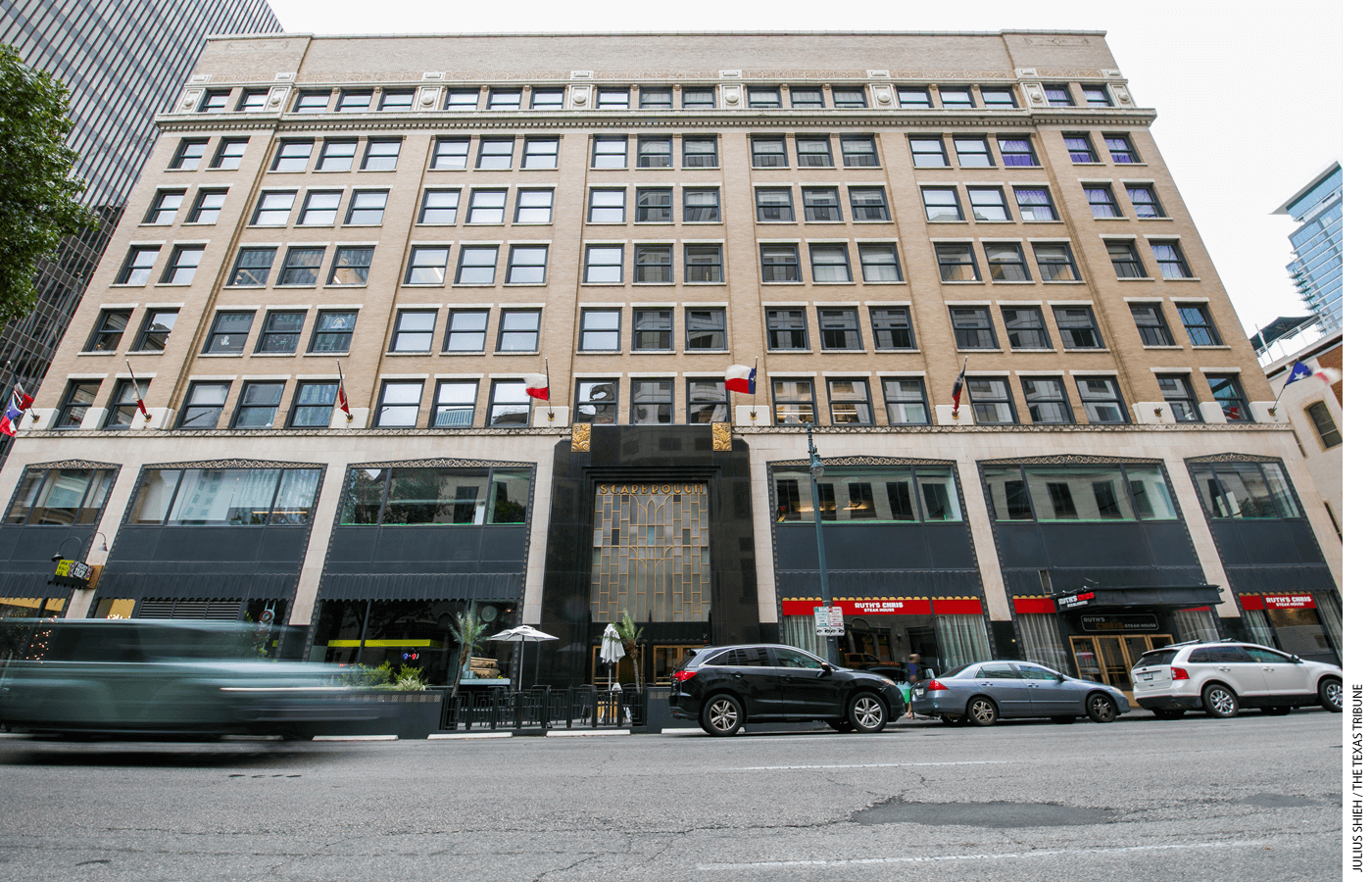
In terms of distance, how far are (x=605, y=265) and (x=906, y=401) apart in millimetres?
13927

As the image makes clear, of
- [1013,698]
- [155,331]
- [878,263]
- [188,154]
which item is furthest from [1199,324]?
[188,154]

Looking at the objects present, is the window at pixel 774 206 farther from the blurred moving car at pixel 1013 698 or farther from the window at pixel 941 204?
the blurred moving car at pixel 1013 698

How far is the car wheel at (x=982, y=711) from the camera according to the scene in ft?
50.8

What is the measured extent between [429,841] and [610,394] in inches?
873

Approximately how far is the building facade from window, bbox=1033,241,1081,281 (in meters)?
0.16

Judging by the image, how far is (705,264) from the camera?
29891mm

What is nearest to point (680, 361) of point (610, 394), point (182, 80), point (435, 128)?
point (610, 394)

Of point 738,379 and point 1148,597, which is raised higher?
point 738,379

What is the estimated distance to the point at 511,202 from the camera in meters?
31.5

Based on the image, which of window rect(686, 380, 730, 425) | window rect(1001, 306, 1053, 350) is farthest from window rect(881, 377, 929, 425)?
window rect(686, 380, 730, 425)

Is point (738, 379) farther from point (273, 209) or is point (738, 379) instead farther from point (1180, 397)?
point (273, 209)

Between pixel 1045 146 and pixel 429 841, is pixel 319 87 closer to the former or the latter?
pixel 1045 146

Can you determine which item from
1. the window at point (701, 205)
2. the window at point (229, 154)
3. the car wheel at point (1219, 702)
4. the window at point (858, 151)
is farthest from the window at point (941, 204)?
the window at point (229, 154)

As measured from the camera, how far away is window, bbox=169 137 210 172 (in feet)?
106
